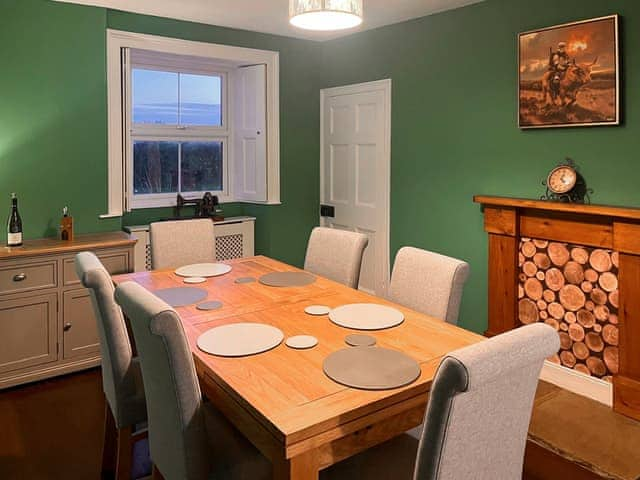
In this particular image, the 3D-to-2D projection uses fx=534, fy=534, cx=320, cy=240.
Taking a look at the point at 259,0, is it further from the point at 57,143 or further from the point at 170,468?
the point at 170,468

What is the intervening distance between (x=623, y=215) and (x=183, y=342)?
7.52ft

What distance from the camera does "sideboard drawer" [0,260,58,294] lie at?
308 centimetres

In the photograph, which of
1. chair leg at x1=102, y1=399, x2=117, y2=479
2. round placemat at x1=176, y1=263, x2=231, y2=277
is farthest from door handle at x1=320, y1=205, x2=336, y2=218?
chair leg at x1=102, y1=399, x2=117, y2=479

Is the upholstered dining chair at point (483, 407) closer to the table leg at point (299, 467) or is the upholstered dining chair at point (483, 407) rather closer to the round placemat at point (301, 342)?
the table leg at point (299, 467)

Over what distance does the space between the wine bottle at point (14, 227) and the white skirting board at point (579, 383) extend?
3.22 metres

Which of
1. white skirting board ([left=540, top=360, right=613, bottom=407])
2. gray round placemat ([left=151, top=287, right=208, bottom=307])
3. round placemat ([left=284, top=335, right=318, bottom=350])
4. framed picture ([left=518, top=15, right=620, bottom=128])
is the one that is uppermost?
framed picture ([left=518, top=15, right=620, bottom=128])

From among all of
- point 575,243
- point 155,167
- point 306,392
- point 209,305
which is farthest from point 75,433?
point 575,243

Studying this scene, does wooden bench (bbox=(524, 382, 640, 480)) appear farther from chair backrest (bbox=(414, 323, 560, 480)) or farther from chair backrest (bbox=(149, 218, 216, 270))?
chair backrest (bbox=(149, 218, 216, 270))

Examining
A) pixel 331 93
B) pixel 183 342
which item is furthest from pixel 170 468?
pixel 331 93

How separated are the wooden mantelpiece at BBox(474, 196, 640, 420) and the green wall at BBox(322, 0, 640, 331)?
0.49 feet

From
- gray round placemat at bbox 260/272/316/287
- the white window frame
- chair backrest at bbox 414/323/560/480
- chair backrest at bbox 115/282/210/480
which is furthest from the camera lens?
the white window frame

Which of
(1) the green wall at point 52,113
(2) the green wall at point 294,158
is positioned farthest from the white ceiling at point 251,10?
(2) the green wall at point 294,158

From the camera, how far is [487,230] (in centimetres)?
349

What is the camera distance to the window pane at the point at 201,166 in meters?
4.69
